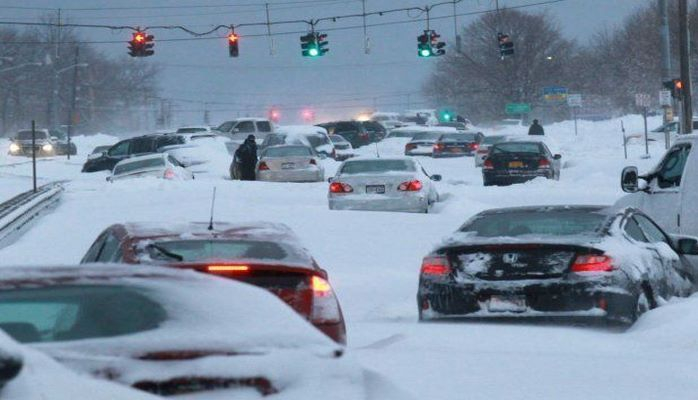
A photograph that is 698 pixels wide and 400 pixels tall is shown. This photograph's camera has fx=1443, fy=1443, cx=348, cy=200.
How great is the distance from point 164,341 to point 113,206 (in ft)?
72.0

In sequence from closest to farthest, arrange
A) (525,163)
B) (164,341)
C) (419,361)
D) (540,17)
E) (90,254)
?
(164,341)
(419,361)
(90,254)
(525,163)
(540,17)

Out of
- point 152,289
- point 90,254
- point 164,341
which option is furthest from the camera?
point 90,254

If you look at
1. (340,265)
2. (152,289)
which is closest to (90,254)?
(152,289)

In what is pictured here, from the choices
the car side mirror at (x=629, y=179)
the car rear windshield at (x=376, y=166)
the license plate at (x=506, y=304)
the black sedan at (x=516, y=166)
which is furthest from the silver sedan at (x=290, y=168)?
the license plate at (x=506, y=304)

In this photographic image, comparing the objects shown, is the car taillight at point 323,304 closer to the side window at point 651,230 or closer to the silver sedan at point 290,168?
the side window at point 651,230

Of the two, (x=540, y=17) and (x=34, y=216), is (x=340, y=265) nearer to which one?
(x=34, y=216)

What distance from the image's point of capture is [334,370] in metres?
5.35

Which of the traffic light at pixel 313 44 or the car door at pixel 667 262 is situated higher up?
the traffic light at pixel 313 44

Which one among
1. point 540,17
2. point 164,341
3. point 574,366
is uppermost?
point 540,17

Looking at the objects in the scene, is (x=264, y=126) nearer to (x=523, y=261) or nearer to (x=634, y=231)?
(x=634, y=231)

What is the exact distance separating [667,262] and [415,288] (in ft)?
12.9

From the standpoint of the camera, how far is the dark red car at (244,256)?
8.82 m

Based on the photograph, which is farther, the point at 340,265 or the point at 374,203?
the point at 374,203

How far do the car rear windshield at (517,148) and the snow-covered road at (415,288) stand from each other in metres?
1.47
